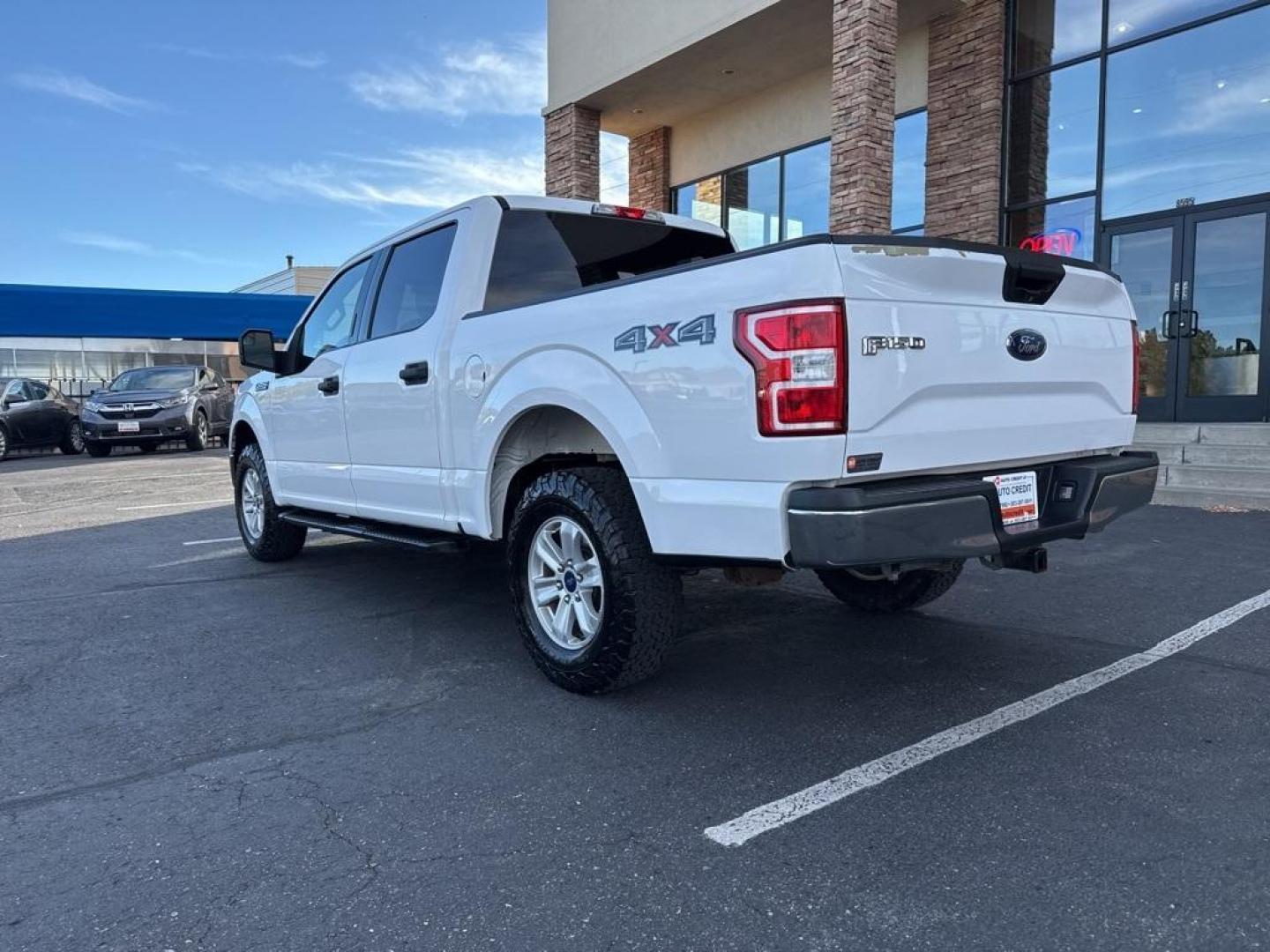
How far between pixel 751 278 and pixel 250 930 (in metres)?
2.18

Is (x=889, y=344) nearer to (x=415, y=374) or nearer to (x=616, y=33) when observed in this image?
(x=415, y=374)

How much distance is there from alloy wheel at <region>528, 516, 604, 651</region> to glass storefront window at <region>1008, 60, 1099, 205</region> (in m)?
10.3

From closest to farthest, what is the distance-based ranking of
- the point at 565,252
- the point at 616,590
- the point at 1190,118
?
the point at 616,590 < the point at 565,252 < the point at 1190,118

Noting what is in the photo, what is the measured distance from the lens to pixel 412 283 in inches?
183

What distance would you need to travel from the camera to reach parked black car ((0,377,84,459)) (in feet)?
55.2

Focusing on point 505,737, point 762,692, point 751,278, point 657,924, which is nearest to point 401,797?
point 505,737

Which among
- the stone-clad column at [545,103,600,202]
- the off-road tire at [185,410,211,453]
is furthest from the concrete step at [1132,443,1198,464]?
the off-road tire at [185,410,211,453]

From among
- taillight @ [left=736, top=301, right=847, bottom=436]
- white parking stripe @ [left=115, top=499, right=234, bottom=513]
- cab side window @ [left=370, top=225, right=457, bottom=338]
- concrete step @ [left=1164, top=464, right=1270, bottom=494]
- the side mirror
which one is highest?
cab side window @ [left=370, top=225, right=457, bottom=338]

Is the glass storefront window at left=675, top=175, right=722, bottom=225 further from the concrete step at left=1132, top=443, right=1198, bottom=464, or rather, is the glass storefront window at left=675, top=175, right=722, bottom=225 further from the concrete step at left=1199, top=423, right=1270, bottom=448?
the concrete step at left=1199, top=423, right=1270, bottom=448

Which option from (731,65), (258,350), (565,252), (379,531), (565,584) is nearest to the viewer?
(565,584)

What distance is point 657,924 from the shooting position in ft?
6.73

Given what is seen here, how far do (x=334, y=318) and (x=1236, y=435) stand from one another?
8475 mm

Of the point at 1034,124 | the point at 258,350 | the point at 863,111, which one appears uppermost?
the point at 1034,124

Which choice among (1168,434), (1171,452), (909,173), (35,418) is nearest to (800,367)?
(1171,452)
